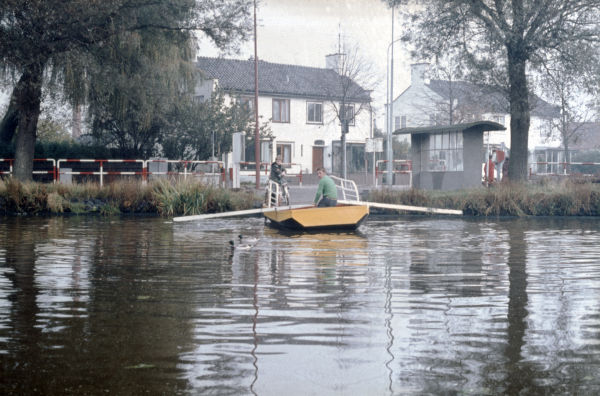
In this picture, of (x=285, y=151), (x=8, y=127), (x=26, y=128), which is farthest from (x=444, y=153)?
(x=285, y=151)

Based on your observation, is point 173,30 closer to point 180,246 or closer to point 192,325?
point 180,246

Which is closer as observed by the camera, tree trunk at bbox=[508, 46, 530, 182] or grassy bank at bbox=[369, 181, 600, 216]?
grassy bank at bbox=[369, 181, 600, 216]

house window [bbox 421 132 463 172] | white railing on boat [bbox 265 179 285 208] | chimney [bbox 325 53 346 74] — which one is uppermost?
chimney [bbox 325 53 346 74]

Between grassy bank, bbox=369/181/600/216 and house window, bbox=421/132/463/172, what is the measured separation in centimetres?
609

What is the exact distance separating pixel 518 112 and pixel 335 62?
1243 inches

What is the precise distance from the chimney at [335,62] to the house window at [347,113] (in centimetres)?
269

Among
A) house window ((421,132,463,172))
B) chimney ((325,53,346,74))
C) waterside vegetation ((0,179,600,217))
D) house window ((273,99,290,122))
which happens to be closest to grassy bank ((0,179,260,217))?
waterside vegetation ((0,179,600,217))

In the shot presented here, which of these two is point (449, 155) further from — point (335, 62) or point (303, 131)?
point (335, 62)

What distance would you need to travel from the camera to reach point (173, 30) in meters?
30.4

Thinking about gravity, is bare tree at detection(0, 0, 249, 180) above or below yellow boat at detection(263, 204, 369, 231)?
above

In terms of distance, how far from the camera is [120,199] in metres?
27.3

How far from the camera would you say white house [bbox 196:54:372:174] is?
56.6 meters

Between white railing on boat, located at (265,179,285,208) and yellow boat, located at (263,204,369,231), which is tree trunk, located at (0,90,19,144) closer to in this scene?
white railing on boat, located at (265,179,285,208)

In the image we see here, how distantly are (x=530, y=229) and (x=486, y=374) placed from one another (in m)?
15.5
